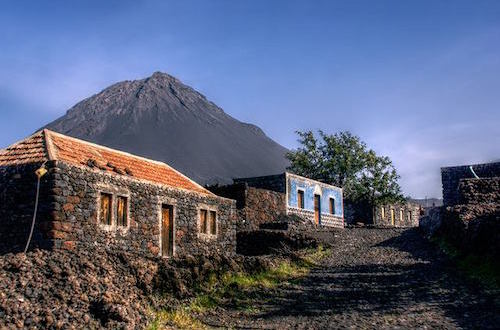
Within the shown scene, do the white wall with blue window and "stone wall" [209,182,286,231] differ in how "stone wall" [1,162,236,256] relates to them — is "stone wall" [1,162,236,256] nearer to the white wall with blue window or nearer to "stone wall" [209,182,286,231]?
"stone wall" [209,182,286,231]

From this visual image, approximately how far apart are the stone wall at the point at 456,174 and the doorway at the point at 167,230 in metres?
18.7

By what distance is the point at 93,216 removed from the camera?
13758 millimetres

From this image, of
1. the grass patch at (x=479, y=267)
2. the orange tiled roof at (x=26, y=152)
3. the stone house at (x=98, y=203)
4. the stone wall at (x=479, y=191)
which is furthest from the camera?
the stone wall at (x=479, y=191)

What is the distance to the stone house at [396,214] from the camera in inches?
1656

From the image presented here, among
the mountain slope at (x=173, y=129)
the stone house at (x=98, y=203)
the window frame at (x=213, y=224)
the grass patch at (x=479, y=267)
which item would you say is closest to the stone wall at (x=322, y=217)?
the window frame at (x=213, y=224)

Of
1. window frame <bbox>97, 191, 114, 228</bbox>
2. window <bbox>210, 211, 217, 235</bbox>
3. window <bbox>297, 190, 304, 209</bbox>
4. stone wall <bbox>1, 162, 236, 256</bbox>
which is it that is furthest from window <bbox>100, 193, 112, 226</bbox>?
window <bbox>297, 190, 304, 209</bbox>

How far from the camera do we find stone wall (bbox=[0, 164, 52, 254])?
1275 centimetres

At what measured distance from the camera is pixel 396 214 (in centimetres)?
4538

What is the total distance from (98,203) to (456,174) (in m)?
23.6

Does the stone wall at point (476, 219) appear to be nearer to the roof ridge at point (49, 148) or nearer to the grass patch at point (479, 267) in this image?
the grass patch at point (479, 267)

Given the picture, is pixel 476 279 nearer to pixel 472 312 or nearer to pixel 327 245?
pixel 472 312

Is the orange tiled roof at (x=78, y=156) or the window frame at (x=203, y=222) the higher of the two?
the orange tiled roof at (x=78, y=156)

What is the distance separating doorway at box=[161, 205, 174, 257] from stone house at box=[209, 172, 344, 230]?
24.5ft

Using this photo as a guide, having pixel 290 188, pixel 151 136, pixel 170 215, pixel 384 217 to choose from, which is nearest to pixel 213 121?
pixel 151 136
